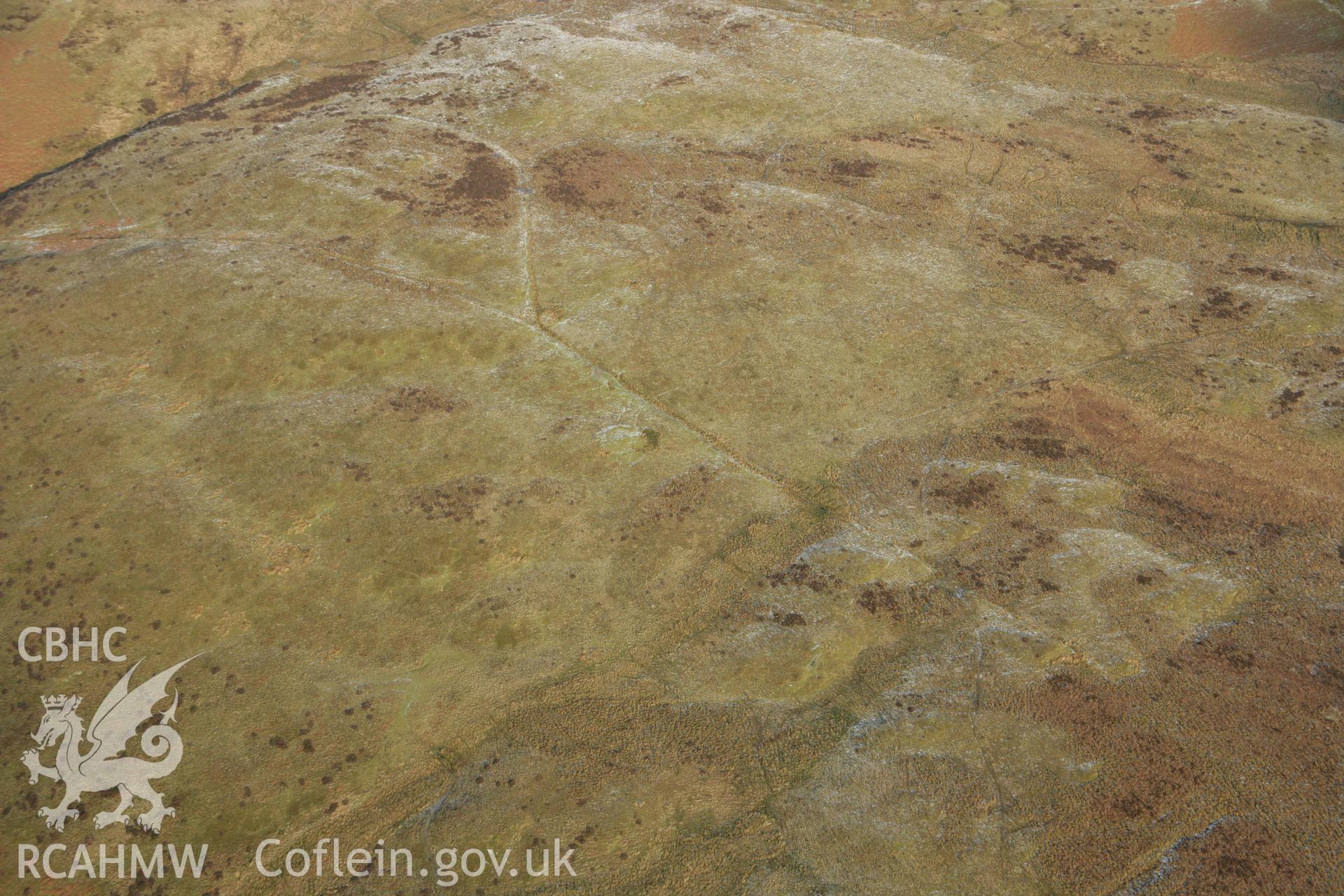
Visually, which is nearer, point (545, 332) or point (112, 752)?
point (112, 752)

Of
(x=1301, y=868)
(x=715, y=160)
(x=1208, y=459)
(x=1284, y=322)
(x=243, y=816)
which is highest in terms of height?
(x=715, y=160)

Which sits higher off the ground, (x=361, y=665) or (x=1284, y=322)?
(x=1284, y=322)

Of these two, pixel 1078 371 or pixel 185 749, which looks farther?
pixel 1078 371

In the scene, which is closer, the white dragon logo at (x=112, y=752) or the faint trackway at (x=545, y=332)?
the white dragon logo at (x=112, y=752)

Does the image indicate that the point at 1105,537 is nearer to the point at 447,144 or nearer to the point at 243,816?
the point at 243,816

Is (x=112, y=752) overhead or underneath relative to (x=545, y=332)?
underneath

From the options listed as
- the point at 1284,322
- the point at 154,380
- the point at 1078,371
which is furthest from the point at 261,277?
the point at 1284,322

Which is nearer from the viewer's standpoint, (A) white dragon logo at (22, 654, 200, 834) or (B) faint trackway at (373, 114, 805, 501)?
(A) white dragon logo at (22, 654, 200, 834)

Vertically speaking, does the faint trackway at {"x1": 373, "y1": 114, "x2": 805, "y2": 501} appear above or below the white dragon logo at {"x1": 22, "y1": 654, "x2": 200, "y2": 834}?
above
